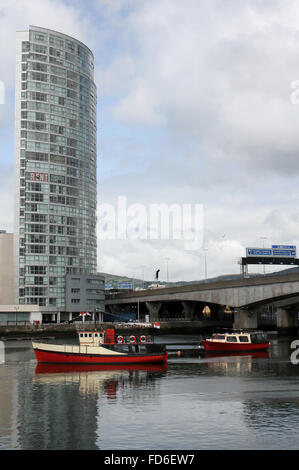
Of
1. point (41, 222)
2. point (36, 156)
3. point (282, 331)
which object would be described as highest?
point (36, 156)

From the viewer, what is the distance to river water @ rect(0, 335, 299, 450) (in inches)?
1508

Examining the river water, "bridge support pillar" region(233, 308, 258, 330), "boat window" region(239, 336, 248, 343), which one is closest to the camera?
the river water

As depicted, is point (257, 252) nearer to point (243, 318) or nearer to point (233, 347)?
point (243, 318)

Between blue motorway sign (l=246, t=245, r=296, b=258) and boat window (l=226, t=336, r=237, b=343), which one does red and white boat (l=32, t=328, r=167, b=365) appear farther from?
blue motorway sign (l=246, t=245, r=296, b=258)

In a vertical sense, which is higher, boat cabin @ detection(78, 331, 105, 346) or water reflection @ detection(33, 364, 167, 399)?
boat cabin @ detection(78, 331, 105, 346)

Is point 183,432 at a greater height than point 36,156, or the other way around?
point 36,156

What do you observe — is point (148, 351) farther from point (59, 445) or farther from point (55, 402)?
point (59, 445)

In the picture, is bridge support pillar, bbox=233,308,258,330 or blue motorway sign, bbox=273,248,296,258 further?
blue motorway sign, bbox=273,248,296,258

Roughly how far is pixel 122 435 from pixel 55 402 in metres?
15.2

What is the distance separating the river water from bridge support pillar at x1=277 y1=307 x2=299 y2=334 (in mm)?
96823

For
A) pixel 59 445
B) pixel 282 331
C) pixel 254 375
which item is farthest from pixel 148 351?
pixel 282 331

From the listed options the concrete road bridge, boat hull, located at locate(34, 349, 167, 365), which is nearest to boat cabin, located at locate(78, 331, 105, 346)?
boat hull, located at locate(34, 349, 167, 365)

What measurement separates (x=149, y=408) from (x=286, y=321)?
450 feet
